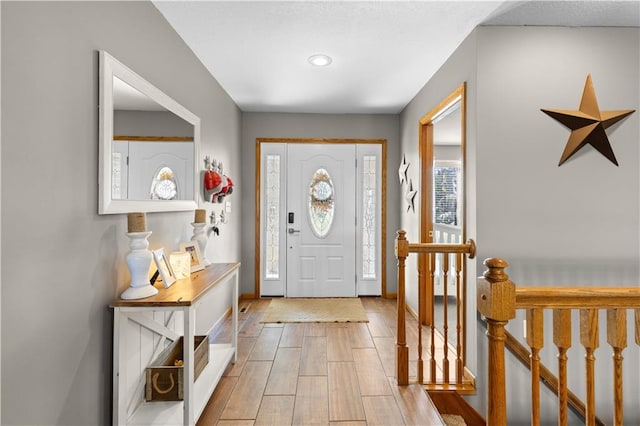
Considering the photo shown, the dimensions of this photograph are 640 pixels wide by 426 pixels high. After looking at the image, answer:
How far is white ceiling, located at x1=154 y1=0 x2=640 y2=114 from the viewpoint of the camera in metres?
2.12

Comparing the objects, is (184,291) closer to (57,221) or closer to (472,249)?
(57,221)

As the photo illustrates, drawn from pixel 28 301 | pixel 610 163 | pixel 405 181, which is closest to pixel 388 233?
pixel 405 181

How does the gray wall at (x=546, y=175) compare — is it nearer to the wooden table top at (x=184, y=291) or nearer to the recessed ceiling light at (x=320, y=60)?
the recessed ceiling light at (x=320, y=60)

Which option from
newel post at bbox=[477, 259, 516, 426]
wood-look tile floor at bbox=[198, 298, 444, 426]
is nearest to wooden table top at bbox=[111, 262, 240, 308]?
wood-look tile floor at bbox=[198, 298, 444, 426]

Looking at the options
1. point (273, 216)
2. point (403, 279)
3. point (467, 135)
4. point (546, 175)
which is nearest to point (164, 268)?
point (403, 279)

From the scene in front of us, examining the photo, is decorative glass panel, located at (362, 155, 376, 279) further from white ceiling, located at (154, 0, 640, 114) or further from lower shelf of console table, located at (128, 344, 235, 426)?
lower shelf of console table, located at (128, 344, 235, 426)

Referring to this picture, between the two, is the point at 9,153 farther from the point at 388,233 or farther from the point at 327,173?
the point at 388,233

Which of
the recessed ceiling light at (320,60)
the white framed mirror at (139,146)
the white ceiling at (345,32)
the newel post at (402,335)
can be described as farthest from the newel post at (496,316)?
the recessed ceiling light at (320,60)

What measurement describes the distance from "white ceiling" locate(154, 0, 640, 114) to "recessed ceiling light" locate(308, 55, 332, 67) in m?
0.06

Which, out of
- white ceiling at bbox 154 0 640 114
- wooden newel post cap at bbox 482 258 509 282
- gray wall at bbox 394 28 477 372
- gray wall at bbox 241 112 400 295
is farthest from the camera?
gray wall at bbox 241 112 400 295

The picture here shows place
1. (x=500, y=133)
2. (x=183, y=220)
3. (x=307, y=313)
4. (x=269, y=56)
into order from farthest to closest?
(x=307, y=313)
(x=269, y=56)
(x=183, y=220)
(x=500, y=133)

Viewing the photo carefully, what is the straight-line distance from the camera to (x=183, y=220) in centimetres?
259

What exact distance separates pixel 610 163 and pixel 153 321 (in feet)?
10.1

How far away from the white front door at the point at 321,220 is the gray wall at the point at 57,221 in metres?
2.78
